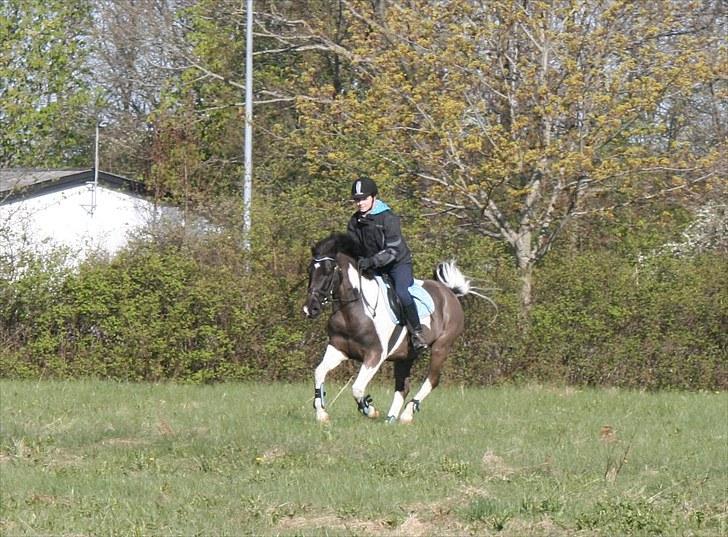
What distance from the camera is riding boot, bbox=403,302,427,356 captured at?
48.2 ft

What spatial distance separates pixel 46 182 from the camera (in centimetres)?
2842

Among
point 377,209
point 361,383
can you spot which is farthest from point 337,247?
point 361,383

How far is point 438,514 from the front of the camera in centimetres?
898

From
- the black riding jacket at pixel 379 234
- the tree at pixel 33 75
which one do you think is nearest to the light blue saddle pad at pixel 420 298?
the black riding jacket at pixel 379 234

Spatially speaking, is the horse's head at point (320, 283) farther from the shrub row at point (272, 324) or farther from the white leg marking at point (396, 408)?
the shrub row at point (272, 324)

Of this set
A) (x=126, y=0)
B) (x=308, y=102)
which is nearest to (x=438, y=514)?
(x=308, y=102)

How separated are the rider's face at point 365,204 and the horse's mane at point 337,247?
0.34 meters

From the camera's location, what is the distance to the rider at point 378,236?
551 inches

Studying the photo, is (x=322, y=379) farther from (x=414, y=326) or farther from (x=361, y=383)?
(x=414, y=326)

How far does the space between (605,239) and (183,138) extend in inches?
737

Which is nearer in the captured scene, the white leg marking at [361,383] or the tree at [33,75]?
the white leg marking at [361,383]

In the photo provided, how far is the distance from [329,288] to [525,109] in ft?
37.0

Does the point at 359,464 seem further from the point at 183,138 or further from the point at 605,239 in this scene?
the point at 183,138

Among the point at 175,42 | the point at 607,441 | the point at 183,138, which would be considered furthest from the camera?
the point at 175,42
